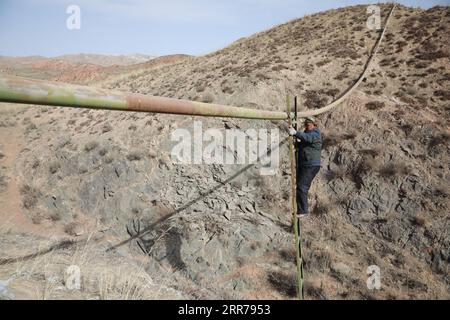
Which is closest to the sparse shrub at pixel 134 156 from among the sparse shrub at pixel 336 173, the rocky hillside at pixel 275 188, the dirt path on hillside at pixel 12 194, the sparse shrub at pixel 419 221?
the rocky hillside at pixel 275 188

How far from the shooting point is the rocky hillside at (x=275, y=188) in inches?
483

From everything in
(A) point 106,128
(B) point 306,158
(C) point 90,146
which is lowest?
(C) point 90,146

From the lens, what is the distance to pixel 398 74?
20.5 metres

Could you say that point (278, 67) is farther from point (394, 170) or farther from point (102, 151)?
point (102, 151)

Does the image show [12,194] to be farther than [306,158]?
Yes

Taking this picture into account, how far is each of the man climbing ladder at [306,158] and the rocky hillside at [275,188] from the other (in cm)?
378

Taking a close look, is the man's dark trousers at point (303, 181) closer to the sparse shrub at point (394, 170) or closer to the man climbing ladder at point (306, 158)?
the man climbing ladder at point (306, 158)

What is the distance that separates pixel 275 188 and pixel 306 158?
8.29 meters

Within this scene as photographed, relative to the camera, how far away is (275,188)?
15367mm

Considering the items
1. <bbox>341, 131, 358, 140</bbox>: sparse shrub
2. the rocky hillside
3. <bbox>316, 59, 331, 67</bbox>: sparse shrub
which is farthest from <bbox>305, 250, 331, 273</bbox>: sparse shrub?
<bbox>316, 59, 331, 67</bbox>: sparse shrub

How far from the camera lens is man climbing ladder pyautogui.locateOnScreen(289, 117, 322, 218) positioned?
7.05m

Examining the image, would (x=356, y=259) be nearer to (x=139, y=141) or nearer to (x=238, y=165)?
(x=238, y=165)

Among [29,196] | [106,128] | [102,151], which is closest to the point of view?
[29,196]

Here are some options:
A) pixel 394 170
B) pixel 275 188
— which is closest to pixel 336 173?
pixel 394 170
